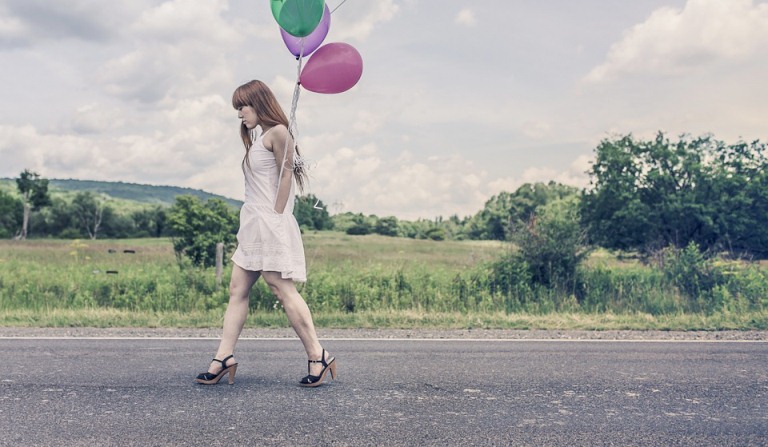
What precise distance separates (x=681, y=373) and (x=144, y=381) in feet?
14.4

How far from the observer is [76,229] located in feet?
222

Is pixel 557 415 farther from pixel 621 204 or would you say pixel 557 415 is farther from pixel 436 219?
pixel 436 219

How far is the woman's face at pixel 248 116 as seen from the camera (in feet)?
15.8

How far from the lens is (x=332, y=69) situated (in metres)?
5.02

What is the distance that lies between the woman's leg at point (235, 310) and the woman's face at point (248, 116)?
3.55ft

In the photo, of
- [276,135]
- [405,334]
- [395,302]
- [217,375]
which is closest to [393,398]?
[217,375]

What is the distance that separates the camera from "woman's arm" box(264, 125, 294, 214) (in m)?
4.73

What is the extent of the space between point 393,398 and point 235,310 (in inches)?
55.8

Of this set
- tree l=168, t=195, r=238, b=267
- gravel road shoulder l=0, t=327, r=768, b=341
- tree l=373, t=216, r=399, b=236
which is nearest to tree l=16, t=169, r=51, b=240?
tree l=373, t=216, r=399, b=236

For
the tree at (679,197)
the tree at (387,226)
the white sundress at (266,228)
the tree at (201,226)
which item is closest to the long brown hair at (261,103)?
the white sundress at (266,228)

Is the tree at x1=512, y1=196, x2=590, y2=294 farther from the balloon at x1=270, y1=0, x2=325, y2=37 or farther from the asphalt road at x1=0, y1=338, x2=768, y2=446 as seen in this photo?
the balloon at x1=270, y1=0, x2=325, y2=37

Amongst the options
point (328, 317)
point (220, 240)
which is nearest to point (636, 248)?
point (220, 240)

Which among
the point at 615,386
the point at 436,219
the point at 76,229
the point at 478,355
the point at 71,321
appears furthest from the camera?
the point at 76,229

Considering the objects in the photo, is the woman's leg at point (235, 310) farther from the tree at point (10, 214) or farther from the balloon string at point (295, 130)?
the tree at point (10, 214)
